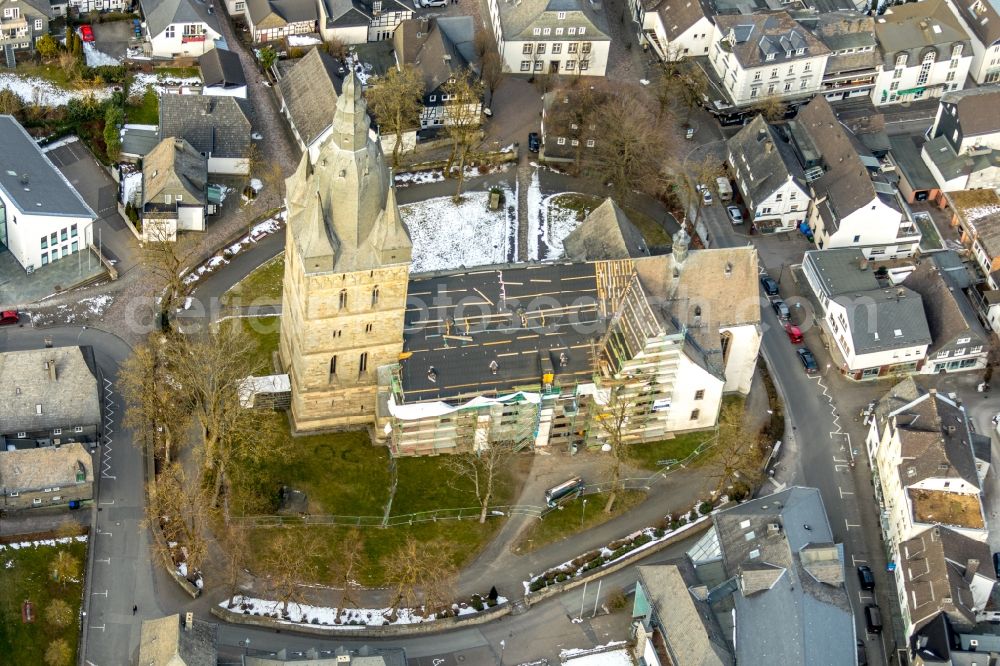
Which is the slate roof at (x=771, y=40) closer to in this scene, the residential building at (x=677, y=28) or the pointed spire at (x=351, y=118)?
the residential building at (x=677, y=28)

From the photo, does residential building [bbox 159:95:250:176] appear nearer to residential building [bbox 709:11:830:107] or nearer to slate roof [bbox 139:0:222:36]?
slate roof [bbox 139:0:222:36]

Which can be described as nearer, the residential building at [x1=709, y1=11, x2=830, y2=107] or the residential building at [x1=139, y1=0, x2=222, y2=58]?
the residential building at [x1=709, y1=11, x2=830, y2=107]

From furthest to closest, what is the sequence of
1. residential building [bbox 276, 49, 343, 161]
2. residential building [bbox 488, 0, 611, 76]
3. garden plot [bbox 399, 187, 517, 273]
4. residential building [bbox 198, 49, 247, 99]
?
1. residential building [bbox 488, 0, 611, 76]
2. residential building [bbox 198, 49, 247, 99]
3. residential building [bbox 276, 49, 343, 161]
4. garden plot [bbox 399, 187, 517, 273]

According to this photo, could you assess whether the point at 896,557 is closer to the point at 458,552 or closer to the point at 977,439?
the point at 977,439

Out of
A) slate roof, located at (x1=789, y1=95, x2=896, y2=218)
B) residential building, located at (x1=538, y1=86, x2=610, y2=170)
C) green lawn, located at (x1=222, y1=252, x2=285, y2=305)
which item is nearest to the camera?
green lawn, located at (x1=222, y1=252, x2=285, y2=305)

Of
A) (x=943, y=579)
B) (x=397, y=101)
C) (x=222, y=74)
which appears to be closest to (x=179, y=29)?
(x=222, y=74)

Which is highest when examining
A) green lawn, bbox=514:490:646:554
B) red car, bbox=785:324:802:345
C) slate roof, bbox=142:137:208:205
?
slate roof, bbox=142:137:208:205

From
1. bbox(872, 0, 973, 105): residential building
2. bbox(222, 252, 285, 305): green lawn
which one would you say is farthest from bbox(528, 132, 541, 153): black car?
bbox(872, 0, 973, 105): residential building

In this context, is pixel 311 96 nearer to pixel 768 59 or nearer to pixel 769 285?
pixel 768 59
